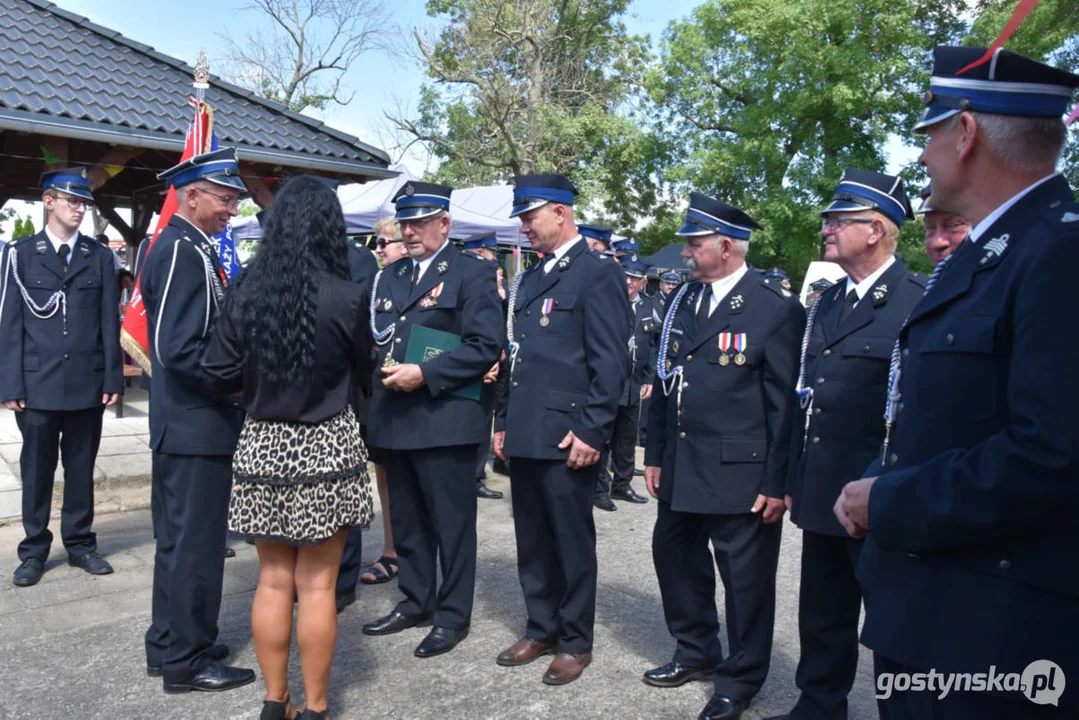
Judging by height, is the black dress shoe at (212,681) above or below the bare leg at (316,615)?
below

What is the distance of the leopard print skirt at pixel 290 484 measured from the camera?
9.98 ft

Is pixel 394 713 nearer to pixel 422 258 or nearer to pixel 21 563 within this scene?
pixel 422 258

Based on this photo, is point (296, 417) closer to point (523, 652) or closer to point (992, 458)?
point (523, 652)

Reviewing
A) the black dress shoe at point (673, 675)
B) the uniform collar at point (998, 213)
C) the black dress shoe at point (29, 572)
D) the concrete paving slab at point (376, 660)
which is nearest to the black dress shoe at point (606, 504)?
the concrete paving slab at point (376, 660)

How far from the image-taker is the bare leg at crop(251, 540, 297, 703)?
124 inches

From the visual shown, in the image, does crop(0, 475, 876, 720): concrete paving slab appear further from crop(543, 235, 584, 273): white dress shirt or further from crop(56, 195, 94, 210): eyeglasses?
crop(56, 195, 94, 210): eyeglasses

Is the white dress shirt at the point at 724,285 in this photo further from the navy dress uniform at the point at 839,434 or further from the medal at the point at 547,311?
the medal at the point at 547,311

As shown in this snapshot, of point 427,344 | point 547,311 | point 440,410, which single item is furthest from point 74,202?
point 547,311

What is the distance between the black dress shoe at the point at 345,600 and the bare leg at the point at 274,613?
1.56 meters

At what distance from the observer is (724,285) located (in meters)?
3.72

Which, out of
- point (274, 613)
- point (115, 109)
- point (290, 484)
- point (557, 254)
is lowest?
point (274, 613)

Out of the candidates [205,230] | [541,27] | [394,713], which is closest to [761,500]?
[394,713]

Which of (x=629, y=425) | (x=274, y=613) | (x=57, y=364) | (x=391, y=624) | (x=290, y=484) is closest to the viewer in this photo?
(x=290, y=484)

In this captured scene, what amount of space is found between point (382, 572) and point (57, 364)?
7.73 feet
